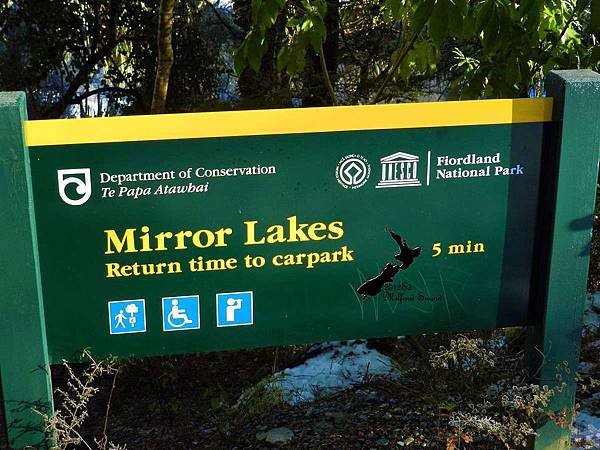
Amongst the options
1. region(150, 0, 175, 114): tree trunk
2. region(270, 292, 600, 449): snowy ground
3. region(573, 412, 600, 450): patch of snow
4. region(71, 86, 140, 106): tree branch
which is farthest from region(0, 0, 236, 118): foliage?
region(573, 412, 600, 450): patch of snow

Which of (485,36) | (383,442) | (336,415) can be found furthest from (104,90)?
(383,442)

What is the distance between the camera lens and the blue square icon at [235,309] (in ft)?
9.82

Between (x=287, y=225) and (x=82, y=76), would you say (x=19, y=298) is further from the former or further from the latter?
(x=82, y=76)

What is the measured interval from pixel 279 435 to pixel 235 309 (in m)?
0.98

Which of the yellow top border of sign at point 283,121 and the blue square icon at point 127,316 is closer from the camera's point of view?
the yellow top border of sign at point 283,121

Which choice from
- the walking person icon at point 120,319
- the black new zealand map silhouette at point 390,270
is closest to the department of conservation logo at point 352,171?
the black new zealand map silhouette at point 390,270

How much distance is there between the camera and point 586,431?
3.68m

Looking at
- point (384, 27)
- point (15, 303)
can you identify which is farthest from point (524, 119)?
point (384, 27)

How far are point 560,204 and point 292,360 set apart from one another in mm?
2144

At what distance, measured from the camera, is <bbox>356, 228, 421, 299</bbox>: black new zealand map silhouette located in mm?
3070

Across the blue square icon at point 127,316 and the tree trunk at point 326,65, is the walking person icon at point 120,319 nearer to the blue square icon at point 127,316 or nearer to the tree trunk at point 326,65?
the blue square icon at point 127,316

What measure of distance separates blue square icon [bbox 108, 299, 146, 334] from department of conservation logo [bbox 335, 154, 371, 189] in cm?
82

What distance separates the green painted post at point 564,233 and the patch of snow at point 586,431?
21 centimetres

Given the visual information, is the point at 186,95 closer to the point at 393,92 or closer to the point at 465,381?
the point at 393,92
